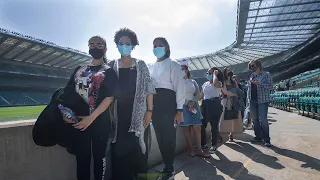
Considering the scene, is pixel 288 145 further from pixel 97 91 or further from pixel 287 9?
pixel 287 9

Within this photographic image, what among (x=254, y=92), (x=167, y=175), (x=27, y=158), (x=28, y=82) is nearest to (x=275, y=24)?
(x=254, y=92)

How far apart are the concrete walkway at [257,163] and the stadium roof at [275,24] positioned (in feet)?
66.9

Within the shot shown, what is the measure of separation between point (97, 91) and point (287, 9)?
89.2 feet

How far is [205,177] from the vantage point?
2678mm

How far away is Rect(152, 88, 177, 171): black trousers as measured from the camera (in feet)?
8.42

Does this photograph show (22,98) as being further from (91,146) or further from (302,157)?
(302,157)

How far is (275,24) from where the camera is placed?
28.0 m

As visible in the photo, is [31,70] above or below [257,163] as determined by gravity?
above

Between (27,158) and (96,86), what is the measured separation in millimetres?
923

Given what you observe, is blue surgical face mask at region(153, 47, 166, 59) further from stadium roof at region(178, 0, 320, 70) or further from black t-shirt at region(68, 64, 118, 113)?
stadium roof at region(178, 0, 320, 70)

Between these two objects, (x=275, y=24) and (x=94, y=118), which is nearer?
(x=94, y=118)

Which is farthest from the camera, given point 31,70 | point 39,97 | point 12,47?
point 31,70

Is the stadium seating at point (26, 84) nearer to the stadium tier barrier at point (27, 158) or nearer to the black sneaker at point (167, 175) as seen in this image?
the stadium tier barrier at point (27, 158)

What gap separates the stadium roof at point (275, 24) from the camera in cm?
2206
